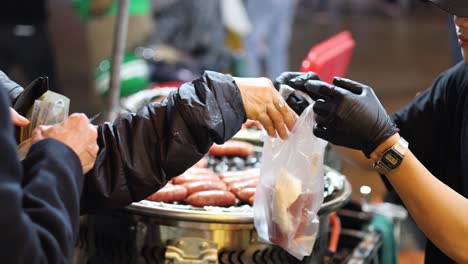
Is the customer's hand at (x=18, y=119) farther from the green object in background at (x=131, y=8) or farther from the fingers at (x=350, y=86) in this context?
the green object in background at (x=131, y=8)

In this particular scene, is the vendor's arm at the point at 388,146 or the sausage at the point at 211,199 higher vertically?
the vendor's arm at the point at 388,146

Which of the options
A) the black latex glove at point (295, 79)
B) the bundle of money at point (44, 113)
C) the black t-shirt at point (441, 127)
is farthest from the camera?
the black t-shirt at point (441, 127)

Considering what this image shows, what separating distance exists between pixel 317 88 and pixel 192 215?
67cm

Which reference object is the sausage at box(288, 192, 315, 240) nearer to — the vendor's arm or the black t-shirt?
the vendor's arm

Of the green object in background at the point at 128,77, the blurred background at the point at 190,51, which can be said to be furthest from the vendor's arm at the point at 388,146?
the green object in background at the point at 128,77

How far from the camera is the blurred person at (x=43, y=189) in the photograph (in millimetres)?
1611

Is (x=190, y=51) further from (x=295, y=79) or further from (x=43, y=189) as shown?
(x=43, y=189)

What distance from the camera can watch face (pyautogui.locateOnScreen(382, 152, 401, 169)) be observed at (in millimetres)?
2225

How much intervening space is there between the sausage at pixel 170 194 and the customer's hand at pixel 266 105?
20.9 inches

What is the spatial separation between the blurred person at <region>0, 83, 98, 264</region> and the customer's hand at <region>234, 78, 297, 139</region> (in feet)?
1.79

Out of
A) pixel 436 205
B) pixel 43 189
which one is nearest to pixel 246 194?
pixel 436 205

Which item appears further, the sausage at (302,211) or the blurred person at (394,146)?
the sausage at (302,211)

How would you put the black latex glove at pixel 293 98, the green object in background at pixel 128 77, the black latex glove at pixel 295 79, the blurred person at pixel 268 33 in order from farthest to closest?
the blurred person at pixel 268 33
the green object in background at pixel 128 77
the black latex glove at pixel 293 98
the black latex glove at pixel 295 79

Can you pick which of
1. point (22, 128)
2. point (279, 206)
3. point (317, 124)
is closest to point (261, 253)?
point (279, 206)
